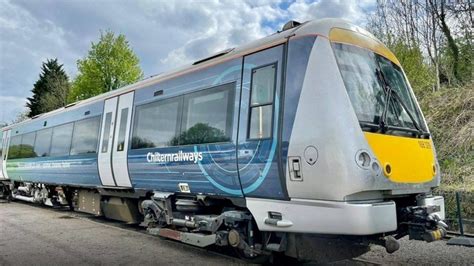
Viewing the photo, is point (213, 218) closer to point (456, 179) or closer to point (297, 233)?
point (297, 233)

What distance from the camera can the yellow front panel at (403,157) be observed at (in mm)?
4395

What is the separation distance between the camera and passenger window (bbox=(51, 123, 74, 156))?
1060 centimetres

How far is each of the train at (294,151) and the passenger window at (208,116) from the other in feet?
0.07

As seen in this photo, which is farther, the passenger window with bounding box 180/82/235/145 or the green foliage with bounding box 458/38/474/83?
the green foliage with bounding box 458/38/474/83

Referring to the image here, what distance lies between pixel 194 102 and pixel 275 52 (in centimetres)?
176

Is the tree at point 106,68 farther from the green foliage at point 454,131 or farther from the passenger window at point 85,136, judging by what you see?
the green foliage at point 454,131

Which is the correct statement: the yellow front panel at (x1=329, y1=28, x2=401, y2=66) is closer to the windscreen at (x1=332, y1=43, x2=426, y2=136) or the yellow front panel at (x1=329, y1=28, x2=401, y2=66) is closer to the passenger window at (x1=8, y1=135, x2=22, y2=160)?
the windscreen at (x1=332, y1=43, x2=426, y2=136)

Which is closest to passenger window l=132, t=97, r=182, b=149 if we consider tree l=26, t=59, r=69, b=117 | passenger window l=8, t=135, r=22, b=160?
passenger window l=8, t=135, r=22, b=160

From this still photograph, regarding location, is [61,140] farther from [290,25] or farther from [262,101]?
[290,25]

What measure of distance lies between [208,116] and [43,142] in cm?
850

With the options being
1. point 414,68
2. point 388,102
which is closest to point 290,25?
point 388,102

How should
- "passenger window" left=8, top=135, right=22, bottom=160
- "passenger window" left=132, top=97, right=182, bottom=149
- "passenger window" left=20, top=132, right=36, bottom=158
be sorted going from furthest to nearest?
1. "passenger window" left=8, top=135, right=22, bottom=160
2. "passenger window" left=20, top=132, right=36, bottom=158
3. "passenger window" left=132, top=97, right=182, bottom=149

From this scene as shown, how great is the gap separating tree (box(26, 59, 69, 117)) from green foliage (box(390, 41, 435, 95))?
31115mm

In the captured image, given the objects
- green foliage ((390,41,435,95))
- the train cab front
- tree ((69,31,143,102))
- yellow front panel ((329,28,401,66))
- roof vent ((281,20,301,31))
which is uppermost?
tree ((69,31,143,102))
